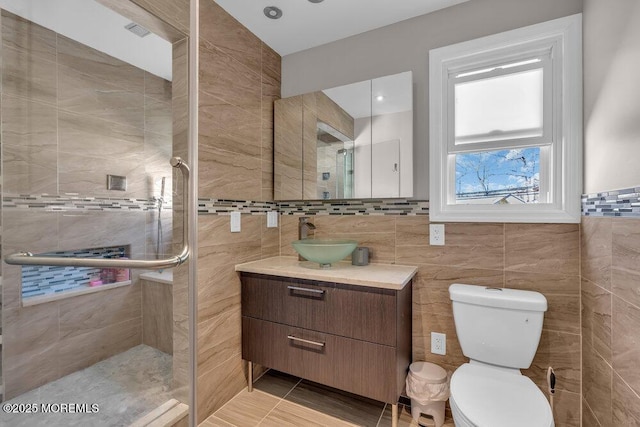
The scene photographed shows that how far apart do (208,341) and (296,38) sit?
2.15m

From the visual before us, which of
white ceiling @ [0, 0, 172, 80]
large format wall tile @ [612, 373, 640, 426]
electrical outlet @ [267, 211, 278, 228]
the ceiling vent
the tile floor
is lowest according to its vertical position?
the tile floor

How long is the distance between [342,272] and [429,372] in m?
0.75

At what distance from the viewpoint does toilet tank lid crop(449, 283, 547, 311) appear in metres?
1.34

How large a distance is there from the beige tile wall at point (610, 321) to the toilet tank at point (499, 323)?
0.21 m

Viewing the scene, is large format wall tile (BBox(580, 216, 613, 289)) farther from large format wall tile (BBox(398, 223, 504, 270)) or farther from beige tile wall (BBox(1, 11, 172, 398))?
beige tile wall (BBox(1, 11, 172, 398))

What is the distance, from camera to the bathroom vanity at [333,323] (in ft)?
4.61

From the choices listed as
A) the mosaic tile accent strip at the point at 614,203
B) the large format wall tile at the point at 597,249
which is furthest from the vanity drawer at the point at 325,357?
the mosaic tile accent strip at the point at 614,203

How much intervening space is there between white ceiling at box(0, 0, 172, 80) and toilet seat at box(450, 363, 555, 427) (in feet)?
6.32

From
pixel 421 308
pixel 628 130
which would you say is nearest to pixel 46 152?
→ pixel 421 308

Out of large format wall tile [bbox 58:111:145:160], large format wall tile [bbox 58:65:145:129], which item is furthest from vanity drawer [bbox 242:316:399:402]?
large format wall tile [bbox 58:65:145:129]

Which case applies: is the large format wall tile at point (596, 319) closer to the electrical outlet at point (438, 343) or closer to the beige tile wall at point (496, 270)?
the beige tile wall at point (496, 270)

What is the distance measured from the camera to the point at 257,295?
1.75 metres

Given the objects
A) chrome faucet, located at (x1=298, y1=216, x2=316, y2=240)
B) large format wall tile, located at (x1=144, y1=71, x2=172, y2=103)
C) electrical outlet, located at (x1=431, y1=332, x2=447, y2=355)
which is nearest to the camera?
large format wall tile, located at (x1=144, y1=71, x2=172, y2=103)

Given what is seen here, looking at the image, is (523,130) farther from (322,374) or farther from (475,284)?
(322,374)
